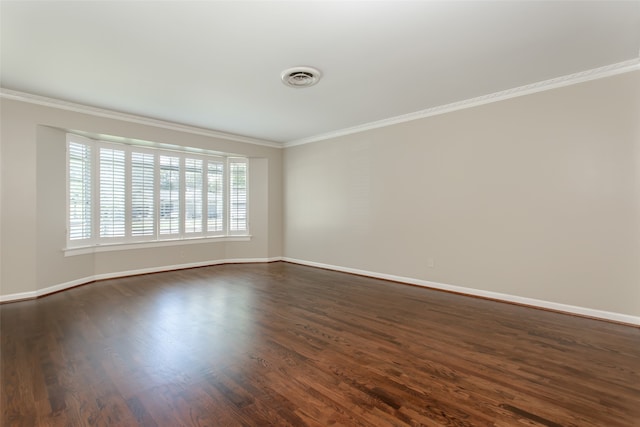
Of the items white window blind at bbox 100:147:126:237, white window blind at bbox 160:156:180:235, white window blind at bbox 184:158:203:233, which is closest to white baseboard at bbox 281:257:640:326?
white window blind at bbox 184:158:203:233

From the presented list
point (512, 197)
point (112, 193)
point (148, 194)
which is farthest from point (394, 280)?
point (112, 193)

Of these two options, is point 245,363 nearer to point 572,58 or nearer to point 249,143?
point 572,58

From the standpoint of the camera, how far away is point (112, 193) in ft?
17.1

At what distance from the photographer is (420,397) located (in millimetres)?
1969

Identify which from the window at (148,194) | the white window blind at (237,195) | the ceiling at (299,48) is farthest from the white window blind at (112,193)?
the white window blind at (237,195)

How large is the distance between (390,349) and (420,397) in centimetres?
68

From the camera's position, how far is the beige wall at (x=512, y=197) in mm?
3301

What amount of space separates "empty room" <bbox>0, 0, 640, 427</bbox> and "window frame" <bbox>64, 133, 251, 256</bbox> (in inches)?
1.5

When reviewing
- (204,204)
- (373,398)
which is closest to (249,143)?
(204,204)

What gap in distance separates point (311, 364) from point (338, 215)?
12.7ft

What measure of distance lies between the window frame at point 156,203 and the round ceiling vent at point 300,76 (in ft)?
10.9

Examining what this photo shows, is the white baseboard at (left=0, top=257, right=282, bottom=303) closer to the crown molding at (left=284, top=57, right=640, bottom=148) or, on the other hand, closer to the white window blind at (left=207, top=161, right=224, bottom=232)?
the white window blind at (left=207, top=161, right=224, bottom=232)

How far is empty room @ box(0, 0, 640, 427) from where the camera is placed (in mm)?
2111

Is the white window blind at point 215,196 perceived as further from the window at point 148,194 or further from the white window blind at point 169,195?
the white window blind at point 169,195
